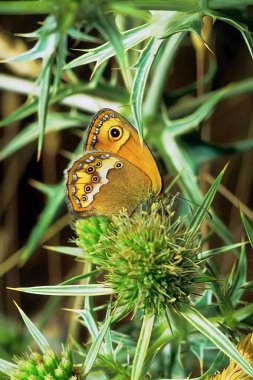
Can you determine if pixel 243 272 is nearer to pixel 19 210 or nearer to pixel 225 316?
pixel 225 316

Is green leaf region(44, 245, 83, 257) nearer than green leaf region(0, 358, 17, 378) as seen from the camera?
No

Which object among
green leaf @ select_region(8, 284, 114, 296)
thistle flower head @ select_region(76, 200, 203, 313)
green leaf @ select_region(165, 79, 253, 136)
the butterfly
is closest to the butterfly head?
the butterfly

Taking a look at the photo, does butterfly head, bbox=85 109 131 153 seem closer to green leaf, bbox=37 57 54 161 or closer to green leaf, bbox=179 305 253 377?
green leaf, bbox=37 57 54 161

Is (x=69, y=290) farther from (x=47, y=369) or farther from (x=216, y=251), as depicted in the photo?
(x=216, y=251)

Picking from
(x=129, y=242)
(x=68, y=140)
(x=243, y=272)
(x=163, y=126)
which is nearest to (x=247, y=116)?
(x=68, y=140)

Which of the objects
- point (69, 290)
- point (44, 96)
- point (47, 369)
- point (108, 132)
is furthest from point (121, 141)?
point (47, 369)
